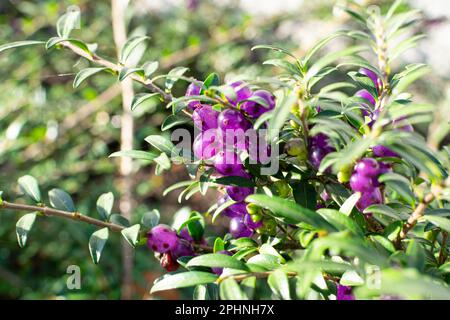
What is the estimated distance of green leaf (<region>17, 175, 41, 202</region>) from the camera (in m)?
0.85

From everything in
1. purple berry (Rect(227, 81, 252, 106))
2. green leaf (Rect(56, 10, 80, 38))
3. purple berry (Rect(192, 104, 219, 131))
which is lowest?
purple berry (Rect(192, 104, 219, 131))

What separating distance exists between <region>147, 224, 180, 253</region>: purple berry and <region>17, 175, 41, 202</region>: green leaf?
8.4 inches

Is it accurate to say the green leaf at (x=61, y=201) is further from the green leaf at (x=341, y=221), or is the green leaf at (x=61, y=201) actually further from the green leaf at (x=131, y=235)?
the green leaf at (x=341, y=221)

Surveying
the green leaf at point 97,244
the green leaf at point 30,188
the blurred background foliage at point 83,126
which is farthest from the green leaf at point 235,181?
the blurred background foliage at point 83,126

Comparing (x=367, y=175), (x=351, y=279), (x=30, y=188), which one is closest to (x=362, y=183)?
(x=367, y=175)

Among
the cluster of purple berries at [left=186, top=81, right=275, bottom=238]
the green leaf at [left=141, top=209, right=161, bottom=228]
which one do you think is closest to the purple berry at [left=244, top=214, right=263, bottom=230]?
the cluster of purple berries at [left=186, top=81, right=275, bottom=238]

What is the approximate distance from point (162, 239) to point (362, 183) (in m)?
0.33

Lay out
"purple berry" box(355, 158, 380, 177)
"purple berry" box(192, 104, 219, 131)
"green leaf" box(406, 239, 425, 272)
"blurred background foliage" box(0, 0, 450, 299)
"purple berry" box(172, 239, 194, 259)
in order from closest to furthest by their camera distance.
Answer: "green leaf" box(406, 239, 425, 272), "purple berry" box(355, 158, 380, 177), "purple berry" box(192, 104, 219, 131), "purple berry" box(172, 239, 194, 259), "blurred background foliage" box(0, 0, 450, 299)

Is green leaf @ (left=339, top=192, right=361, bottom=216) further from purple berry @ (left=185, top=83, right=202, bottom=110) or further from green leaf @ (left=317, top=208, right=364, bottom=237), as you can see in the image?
purple berry @ (left=185, top=83, right=202, bottom=110)

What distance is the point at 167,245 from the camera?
0.78m

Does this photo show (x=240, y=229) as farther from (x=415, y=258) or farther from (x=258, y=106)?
(x=415, y=258)

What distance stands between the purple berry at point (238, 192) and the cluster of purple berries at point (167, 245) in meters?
0.14
